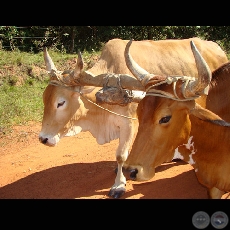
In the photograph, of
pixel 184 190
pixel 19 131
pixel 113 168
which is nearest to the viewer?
pixel 184 190

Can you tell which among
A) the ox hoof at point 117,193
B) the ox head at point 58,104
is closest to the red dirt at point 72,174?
the ox hoof at point 117,193

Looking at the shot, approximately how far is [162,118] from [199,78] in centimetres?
51

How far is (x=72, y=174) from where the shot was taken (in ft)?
19.5

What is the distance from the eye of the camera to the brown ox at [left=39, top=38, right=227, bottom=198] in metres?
5.08

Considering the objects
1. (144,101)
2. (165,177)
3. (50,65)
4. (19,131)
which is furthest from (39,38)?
(144,101)

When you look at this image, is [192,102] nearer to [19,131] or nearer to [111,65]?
[111,65]

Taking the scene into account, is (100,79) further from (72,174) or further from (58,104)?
(72,174)

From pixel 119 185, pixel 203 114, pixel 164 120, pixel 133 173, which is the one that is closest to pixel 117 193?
pixel 119 185

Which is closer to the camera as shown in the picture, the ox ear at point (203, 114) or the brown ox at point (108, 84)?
the ox ear at point (203, 114)

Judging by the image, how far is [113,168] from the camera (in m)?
6.06

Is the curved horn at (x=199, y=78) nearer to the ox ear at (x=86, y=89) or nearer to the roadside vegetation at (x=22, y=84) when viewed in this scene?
the ox ear at (x=86, y=89)
